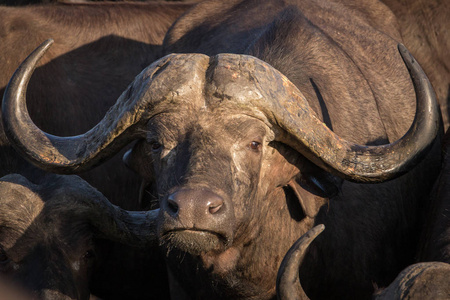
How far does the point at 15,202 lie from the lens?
487 cm

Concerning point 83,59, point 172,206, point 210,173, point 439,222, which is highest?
point 210,173

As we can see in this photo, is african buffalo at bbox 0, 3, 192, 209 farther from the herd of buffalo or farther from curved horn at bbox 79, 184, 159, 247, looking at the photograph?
curved horn at bbox 79, 184, 159, 247

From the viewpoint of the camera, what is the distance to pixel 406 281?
356 centimetres

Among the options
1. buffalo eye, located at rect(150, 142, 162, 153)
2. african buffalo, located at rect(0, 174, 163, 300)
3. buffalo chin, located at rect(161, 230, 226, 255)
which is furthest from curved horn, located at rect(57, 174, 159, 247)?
buffalo chin, located at rect(161, 230, 226, 255)

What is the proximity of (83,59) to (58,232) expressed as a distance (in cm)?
234

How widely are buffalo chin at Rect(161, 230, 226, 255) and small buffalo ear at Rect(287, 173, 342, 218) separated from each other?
2.63 feet

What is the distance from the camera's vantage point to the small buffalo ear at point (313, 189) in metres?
4.73

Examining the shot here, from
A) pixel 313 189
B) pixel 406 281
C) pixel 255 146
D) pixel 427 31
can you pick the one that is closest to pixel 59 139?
pixel 255 146

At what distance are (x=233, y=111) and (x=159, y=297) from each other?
100 inches

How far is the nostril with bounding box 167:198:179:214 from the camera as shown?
3.90m

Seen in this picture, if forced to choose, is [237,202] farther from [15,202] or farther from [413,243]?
[413,243]

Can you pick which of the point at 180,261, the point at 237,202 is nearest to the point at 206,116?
the point at 237,202

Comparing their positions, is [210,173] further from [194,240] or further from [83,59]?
[83,59]

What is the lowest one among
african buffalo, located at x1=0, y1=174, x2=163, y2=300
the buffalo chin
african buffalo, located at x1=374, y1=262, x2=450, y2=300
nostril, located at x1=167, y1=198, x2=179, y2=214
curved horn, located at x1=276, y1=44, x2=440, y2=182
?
african buffalo, located at x1=0, y1=174, x2=163, y2=300
